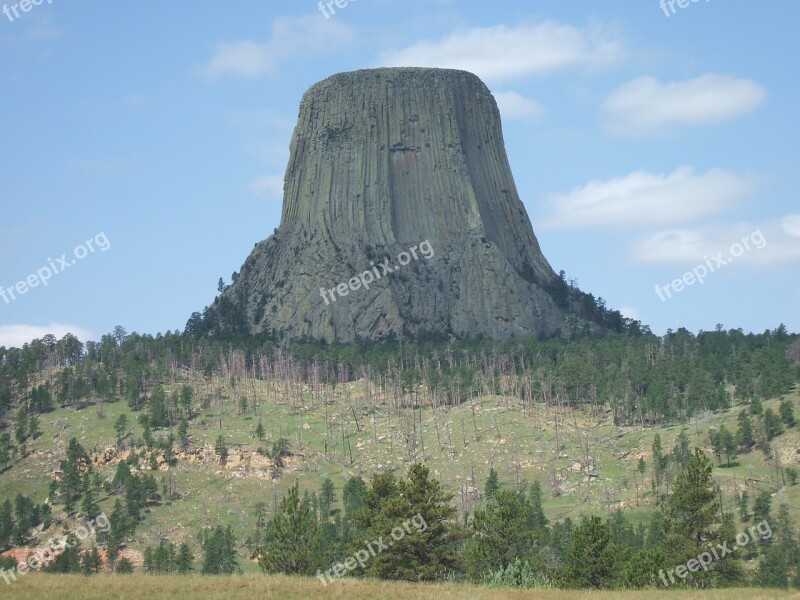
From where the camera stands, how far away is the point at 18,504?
12700 cm

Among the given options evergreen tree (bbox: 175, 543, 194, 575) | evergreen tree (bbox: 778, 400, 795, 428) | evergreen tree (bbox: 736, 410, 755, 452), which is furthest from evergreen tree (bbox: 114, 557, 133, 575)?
evergreen tree (bbox: 778, 400, 795, 428)

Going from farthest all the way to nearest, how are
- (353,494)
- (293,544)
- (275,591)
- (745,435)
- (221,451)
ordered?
(221,451), (745,435), (353,494), (293,544), (275,591)

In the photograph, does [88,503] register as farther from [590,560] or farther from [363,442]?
[590,560]

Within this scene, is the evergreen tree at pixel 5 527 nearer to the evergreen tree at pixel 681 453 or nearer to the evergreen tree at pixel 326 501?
the evergreen tree at pixel 326 501

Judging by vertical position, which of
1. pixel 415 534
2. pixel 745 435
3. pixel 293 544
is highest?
pixel 745 435

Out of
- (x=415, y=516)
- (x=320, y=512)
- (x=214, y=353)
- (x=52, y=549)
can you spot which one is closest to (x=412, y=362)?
(x=214, y=353)

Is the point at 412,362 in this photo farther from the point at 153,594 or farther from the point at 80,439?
the point at 153,594

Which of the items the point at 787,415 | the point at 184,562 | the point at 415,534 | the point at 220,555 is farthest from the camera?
the point at 787,415

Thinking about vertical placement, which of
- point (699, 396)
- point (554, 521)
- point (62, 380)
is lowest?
point (554, 521)

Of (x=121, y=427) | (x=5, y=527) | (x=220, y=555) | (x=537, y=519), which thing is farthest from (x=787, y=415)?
(x=5, y=527)

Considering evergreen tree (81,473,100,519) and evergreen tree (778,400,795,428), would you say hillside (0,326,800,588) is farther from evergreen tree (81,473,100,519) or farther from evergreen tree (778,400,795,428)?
evergreen tree (778,400,795,428)

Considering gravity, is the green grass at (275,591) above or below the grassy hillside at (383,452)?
below

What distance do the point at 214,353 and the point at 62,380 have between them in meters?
30.5

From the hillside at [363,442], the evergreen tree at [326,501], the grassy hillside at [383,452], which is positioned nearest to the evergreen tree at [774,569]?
the hillside at [363,442]
